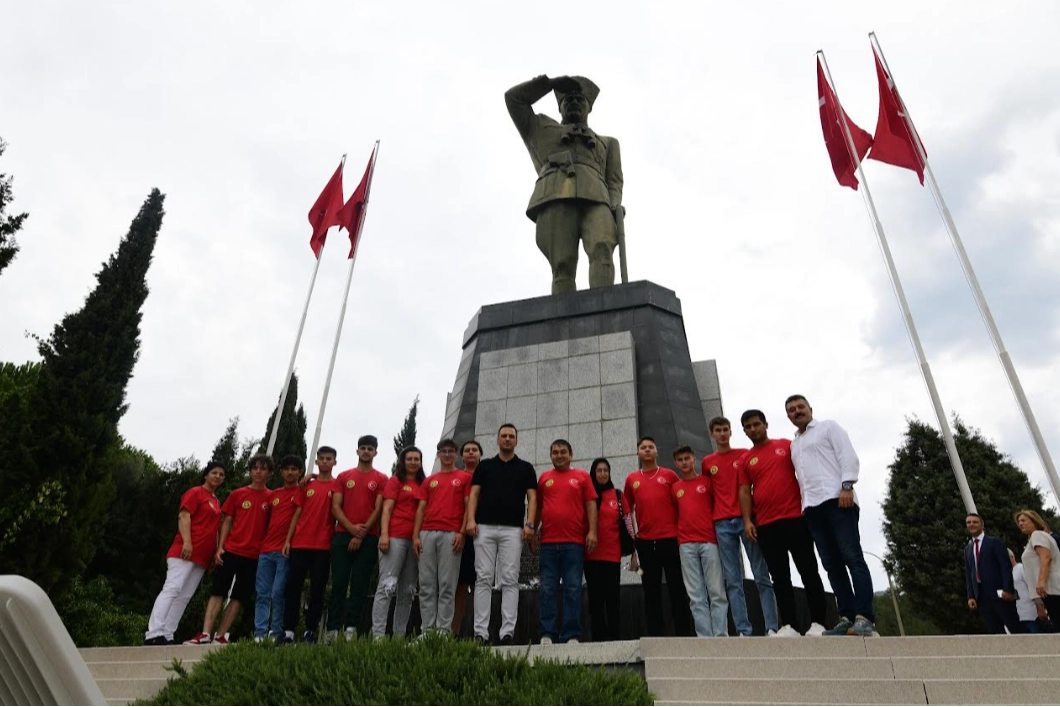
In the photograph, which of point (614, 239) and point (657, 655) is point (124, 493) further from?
point (657, 655)

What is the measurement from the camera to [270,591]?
18.7 feet

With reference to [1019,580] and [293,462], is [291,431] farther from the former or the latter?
[1019,580]

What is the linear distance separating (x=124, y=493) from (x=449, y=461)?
Answer: 13622 millimetres

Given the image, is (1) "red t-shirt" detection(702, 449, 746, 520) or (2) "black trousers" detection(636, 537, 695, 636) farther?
(2) "black trousers" detection(636, 537, 695, 636)

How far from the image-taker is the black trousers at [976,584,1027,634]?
19.9ft

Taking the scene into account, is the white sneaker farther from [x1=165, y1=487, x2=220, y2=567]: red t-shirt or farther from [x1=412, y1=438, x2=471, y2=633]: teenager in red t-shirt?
[x1=165, y1=487, x2=220, y2=567]: red t-shirt

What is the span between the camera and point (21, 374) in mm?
17891

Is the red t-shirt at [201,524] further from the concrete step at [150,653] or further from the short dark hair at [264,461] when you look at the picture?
the concrete step at [150,653]

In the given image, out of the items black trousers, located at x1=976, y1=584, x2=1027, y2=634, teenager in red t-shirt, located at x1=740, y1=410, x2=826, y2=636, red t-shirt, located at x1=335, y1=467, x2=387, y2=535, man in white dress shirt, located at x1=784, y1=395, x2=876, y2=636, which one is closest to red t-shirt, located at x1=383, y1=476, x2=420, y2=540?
red t-shirt, located at x1=335, y1=467, x2=387, y2=535

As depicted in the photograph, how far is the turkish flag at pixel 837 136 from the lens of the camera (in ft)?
31.9

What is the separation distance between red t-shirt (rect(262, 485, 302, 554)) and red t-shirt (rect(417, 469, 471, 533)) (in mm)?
1100

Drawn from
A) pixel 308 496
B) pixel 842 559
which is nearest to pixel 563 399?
pixel 308 496

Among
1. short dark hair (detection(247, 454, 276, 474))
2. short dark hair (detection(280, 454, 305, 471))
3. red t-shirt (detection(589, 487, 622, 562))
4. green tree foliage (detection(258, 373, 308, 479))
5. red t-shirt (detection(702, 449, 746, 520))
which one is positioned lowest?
red t-shirt (detection(589, 487, 622, 562))

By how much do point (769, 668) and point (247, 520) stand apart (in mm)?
4102
